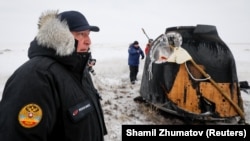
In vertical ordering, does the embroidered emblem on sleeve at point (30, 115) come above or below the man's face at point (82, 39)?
below

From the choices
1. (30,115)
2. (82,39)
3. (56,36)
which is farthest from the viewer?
(82,39)

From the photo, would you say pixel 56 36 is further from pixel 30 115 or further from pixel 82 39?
pixel 30 115

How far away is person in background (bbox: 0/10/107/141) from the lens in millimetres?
1705

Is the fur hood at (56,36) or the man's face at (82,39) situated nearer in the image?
the fur hood at (56,36)

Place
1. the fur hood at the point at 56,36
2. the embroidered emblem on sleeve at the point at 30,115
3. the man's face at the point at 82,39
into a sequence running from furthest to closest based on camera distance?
the man's face at the point at 82,39
the fur hood at the point at 56,36
the embroidered emblem on sleeve at the point at 30,115

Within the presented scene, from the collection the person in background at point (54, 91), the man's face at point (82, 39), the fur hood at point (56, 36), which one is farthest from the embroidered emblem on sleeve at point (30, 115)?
the man's face at point (82, 39)

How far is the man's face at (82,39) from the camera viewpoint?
2.17 m

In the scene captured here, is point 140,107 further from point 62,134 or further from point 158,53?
point 62,134

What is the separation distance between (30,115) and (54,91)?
0.22 m

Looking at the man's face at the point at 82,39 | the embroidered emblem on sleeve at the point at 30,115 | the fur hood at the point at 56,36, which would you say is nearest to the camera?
the embroidered emblem on sleeve at the point at 30,115

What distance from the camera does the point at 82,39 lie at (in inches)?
86.5

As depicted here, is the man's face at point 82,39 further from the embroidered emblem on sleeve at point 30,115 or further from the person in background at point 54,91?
the embroidered emblem on sleeve at point 30,115

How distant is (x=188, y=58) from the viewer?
6840 mm

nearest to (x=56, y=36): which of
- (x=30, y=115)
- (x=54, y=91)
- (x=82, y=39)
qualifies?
(x=82, y=39)
